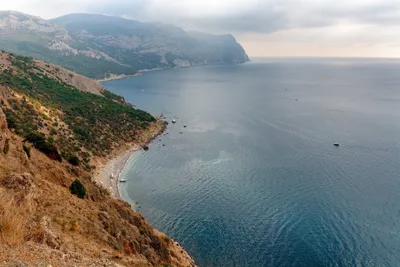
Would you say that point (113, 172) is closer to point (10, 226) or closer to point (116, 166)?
point (116, 166)

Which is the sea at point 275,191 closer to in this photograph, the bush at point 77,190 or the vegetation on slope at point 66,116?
the vegetation on slope at point 66,116

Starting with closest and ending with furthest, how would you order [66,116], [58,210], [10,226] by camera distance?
[10,226], [58,210], [66,116]

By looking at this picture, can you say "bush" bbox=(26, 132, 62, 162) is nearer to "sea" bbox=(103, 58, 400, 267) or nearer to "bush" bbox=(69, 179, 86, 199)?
"bush" bbox=(69, 179, 86, 199)

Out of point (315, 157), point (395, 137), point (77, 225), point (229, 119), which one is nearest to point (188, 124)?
point (229, 119)

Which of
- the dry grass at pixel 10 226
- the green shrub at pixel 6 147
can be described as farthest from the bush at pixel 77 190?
the dry grass at pixel 10 226

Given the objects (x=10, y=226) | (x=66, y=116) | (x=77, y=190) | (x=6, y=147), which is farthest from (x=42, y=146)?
(x=66, y=116)

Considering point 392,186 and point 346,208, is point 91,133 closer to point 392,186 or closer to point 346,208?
point 346,208
